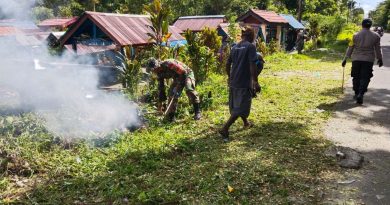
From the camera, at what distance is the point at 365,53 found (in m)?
8.01

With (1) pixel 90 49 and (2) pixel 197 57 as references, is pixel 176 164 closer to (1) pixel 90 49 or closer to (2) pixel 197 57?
(2) pixel 197 57

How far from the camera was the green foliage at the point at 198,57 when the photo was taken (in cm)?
1106

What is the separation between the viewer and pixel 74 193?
14.6 feet

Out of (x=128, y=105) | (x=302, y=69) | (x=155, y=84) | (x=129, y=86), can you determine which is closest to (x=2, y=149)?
(x=128, y=105)

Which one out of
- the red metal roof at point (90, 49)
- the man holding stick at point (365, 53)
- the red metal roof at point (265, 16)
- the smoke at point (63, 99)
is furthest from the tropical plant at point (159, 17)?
the red metal roof at point (265, 16)

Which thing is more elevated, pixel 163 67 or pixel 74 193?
pixel 163 67

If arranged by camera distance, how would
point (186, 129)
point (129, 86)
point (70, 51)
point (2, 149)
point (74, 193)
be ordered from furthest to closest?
point (70, 51) → point (129, 86) → point (186, 129) → point (2, 149) → point (74, 193)

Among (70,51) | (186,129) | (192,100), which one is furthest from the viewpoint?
(70,51)

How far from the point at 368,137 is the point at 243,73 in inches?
99.1

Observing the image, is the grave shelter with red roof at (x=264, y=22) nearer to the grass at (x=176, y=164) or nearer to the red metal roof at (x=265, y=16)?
the red metal roof at (x=265, y=16)

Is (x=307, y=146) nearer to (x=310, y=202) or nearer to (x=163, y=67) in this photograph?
(x=310, y=202)

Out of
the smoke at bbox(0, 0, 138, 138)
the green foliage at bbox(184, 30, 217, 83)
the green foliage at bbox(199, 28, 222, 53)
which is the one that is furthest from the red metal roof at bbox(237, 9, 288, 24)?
the smoke at bbox(0, 0, 138, 138)

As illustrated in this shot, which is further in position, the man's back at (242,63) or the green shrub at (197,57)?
the green shrub at (197,57)

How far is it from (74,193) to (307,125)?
4497 mm
